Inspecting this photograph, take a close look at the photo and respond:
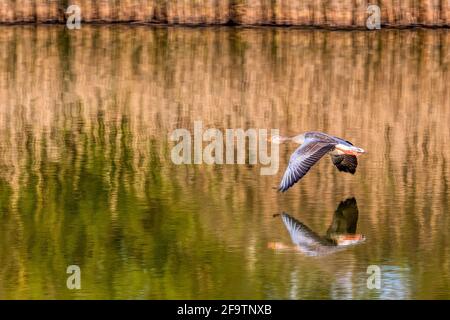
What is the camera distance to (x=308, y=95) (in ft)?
64.3

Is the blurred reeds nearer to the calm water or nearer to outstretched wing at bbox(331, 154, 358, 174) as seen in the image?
the calm water

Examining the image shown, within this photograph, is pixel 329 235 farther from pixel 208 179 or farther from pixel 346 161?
pixel 208 179

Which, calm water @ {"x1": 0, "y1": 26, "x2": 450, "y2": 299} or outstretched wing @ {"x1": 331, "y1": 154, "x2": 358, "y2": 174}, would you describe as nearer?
calm water @ {"x1": 0, "y1": 26, "x2": 450, "y2": 299}

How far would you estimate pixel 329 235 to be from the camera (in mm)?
12250

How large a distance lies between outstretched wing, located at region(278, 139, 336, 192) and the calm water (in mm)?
400

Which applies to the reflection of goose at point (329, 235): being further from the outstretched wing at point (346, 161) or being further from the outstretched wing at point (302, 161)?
the outstretched wing at point (346, 161)

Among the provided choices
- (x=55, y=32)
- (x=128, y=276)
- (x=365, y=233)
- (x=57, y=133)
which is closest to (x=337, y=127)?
(x=57, y=133)

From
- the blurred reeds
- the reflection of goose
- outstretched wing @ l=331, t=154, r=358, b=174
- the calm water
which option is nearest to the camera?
the calm water

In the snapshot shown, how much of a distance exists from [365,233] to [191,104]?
668cm

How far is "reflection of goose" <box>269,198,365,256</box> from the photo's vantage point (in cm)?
1191

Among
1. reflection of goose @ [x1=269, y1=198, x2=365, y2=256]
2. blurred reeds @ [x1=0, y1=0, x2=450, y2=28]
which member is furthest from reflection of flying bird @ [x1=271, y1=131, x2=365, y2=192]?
blurred reeds @ [x1=0, y1=0, x2=450, y2=28]

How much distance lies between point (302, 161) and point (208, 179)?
6.57ft
